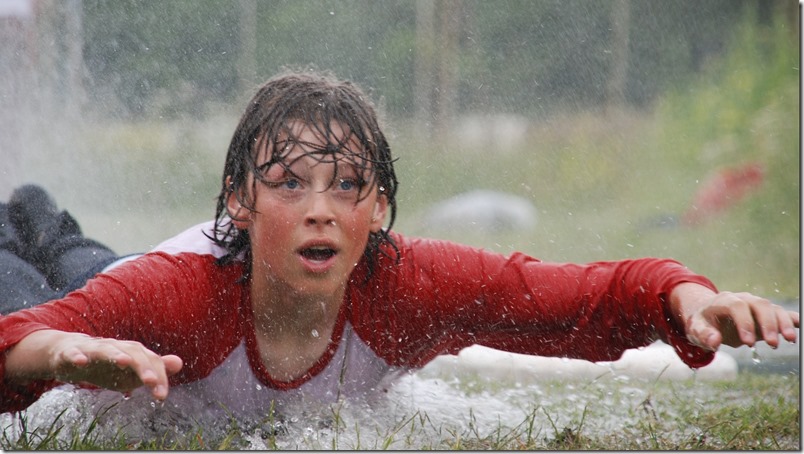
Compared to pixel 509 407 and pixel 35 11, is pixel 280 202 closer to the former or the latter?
pixel 509 407

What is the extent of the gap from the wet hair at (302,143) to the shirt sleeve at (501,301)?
99 mm

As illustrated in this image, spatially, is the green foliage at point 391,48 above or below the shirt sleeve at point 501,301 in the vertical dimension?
above

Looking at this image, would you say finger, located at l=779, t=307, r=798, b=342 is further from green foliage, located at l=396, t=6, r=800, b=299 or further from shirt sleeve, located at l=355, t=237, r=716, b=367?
green foliage, located at l=396, t=6, r=800, b=299

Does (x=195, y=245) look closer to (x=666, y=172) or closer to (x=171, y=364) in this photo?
(x=171, y=364)

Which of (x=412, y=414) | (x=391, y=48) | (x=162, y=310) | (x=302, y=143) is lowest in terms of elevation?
(x=412, y=414)

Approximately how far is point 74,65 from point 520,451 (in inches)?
125

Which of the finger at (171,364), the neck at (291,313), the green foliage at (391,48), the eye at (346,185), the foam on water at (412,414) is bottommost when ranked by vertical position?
the foam on water at (412,414)

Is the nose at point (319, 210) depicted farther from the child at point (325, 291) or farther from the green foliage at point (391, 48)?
the green foliage at point (391, 48)

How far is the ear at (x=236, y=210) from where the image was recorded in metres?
2.42

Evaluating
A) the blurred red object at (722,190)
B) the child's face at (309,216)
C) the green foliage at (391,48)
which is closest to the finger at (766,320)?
the child's face at (309,216)

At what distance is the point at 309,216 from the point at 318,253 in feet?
0.32

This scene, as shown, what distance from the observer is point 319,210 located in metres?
2.22

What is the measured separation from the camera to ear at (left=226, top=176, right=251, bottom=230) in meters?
2.42

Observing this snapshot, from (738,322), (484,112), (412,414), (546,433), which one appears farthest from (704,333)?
(484,112)
